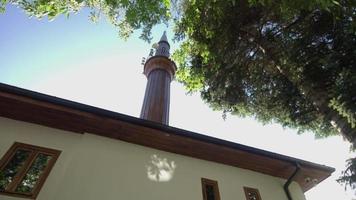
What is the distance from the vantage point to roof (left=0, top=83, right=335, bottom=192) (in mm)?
6254

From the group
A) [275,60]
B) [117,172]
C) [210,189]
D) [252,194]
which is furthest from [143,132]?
[275,60]

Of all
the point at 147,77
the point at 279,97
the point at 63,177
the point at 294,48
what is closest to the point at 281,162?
the point at 279,97

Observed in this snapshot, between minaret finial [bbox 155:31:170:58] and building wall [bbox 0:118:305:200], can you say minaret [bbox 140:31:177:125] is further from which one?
building wall [bbox 0:118:305:200]

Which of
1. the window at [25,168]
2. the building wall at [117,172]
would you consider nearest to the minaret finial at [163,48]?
the building wall at [117,172]

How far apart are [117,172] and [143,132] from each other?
123cm

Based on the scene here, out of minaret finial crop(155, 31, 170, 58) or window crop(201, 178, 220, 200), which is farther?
minaret finial crop(155, 31, 170, 58)

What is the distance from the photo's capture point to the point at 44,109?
20.8 ft

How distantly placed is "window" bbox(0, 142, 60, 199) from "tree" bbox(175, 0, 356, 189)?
17.8ft

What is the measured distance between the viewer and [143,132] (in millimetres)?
6961

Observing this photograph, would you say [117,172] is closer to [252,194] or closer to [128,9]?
[252,194]

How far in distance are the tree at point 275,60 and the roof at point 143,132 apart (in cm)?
172

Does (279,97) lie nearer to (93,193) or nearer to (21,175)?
(93,193)

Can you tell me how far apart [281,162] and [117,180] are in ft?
15.9

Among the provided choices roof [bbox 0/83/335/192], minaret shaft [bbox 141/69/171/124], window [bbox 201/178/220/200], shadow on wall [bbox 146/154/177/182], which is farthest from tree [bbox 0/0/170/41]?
minaret shaft [bbox 141/69/171/124]
